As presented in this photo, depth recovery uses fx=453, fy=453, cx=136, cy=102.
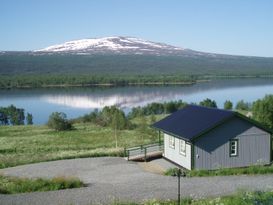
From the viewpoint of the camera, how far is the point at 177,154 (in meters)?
23.4

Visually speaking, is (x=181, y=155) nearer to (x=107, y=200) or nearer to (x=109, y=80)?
(x=107, y=200)

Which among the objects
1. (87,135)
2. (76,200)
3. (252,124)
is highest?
(252,124)

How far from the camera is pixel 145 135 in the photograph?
39000 millimetres

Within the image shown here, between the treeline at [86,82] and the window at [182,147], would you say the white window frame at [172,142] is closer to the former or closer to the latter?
the window at [182,147]

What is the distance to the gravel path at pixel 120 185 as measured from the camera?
49.5 ft

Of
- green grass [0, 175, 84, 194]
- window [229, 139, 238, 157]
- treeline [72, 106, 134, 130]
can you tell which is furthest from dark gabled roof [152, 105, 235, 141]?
treeline [72, 106, 134, 130]

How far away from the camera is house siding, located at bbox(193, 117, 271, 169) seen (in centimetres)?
2148

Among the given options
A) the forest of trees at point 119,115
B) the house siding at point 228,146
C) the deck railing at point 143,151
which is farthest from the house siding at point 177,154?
the forest of trees at point 119,115

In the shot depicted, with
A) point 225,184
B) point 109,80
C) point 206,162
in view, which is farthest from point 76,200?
point 109,80

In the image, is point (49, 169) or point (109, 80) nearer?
point (49, 169)

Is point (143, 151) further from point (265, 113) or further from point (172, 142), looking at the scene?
point (265, 113)

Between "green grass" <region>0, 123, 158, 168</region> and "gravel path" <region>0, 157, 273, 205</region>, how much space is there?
398 cm

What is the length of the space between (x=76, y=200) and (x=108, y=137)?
2779 centimetres

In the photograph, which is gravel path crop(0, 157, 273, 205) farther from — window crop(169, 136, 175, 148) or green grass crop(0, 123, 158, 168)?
green grass crop(0, 123, 158, 168)
